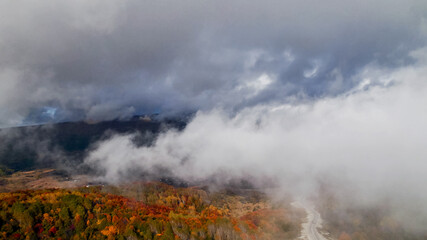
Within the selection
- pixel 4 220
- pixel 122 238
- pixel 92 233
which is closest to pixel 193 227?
pixel 122 238

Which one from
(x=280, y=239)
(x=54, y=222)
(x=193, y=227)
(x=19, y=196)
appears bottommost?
(x=280, y=239)

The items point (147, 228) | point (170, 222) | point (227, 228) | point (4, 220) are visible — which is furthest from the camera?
point (227, 228)

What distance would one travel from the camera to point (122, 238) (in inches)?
5285

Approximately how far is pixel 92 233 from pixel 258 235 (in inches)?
4889

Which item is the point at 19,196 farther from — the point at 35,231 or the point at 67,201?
the point at 35,231

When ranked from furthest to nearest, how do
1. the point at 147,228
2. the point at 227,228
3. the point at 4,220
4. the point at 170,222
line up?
the point at 227,228
the point at 170,222
the point at 147,228
the point at 4,220

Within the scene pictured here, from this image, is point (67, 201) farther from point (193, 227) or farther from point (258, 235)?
point (258, 235)

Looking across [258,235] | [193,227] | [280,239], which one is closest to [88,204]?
[193,227]

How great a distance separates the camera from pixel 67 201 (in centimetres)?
15325

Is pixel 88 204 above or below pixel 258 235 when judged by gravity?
above

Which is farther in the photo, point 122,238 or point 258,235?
point 258,235

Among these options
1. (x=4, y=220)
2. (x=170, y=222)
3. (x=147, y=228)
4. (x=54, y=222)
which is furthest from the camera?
(x=170, y=222)

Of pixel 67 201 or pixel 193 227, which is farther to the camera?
pixel 193 227

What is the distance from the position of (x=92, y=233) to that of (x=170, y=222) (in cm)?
5133
